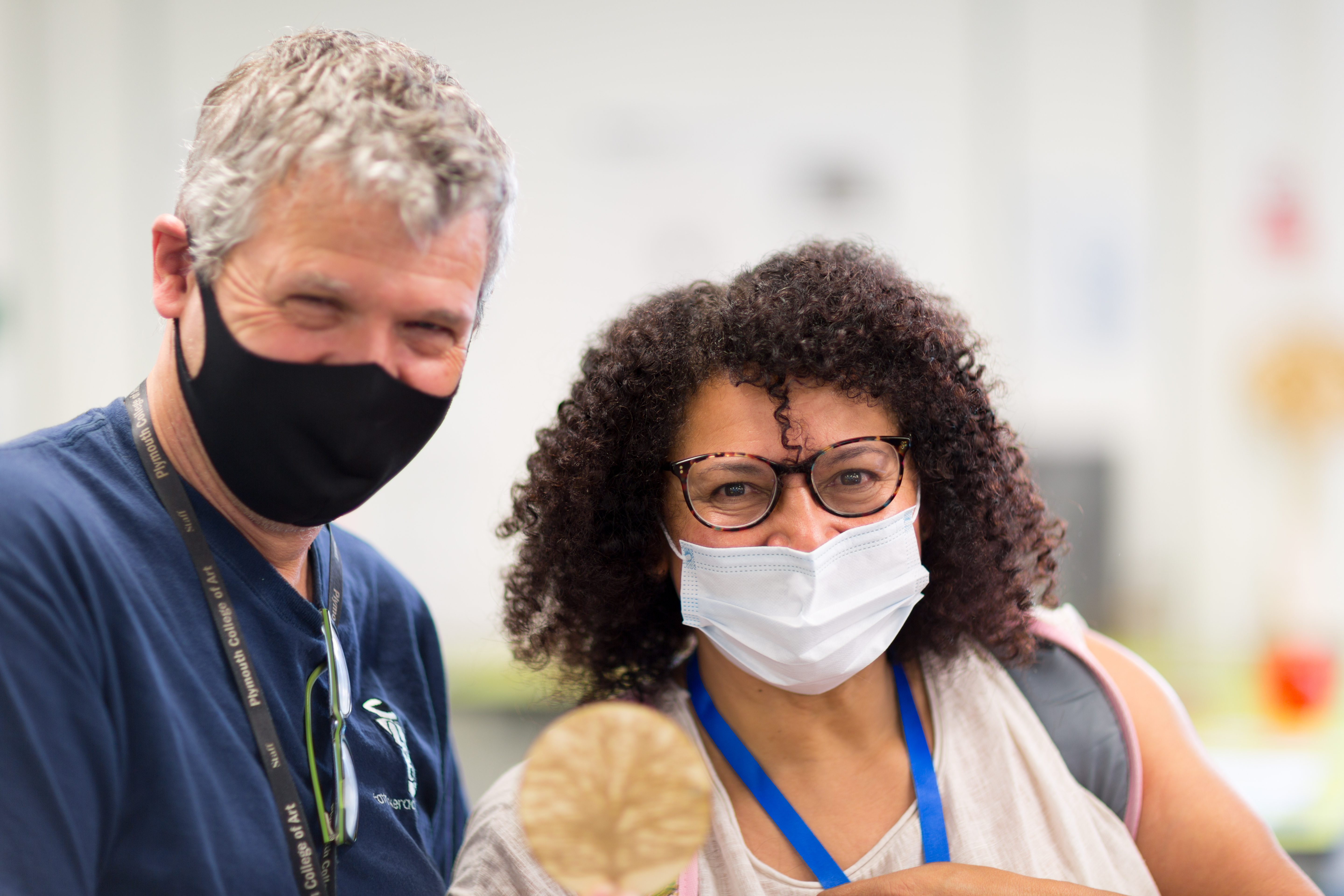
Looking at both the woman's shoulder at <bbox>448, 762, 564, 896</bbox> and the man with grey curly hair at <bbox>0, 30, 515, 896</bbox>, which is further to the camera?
the woman's shoulder at <bbox>448, 762, 564, 896</bbox>

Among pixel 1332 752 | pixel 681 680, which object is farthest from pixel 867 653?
pixel 1332 752

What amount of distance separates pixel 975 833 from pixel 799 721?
0.32 m

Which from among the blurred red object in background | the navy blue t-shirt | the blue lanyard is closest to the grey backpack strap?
the blue lanyard

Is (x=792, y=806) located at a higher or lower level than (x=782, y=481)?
lower

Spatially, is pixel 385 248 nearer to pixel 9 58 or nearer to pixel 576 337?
pixel 576 337

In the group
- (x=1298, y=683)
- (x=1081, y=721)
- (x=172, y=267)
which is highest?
(x=172, y=267)

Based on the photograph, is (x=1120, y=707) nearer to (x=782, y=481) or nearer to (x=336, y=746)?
(x=782, y=481)

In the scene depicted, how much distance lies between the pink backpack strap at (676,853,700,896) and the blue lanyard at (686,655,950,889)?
6.8 inches

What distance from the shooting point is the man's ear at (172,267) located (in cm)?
133

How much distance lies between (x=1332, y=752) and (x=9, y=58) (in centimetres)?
740

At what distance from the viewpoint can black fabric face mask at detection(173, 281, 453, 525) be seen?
49.5 inches

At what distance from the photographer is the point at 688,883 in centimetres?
149

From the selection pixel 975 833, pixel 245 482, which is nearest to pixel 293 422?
pixel 245 482

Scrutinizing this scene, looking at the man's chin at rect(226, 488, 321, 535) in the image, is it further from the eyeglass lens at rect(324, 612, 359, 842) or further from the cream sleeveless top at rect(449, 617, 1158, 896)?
the cream sleeveless top at rect(449, 617, 1158, 896)
